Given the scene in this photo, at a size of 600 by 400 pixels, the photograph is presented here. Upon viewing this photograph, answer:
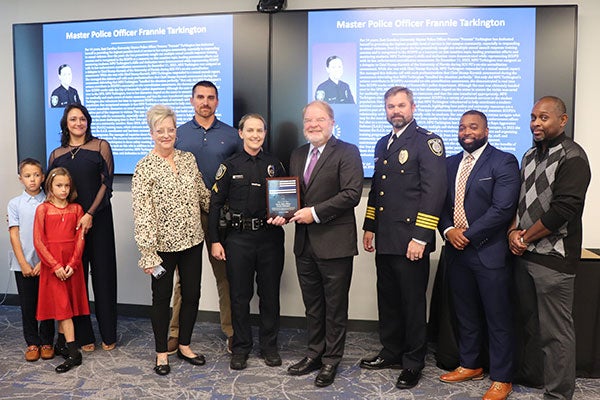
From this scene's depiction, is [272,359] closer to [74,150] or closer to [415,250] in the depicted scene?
[415,250]

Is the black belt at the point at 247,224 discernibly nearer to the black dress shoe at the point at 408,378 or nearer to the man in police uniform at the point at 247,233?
the man in police uniform at the point at 247,233

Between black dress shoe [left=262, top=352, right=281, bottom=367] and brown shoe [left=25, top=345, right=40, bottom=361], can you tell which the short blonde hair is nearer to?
black dress shoe [left=262, top=352, right=281, bottom=367]

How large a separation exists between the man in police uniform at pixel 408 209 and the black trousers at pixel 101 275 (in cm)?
182

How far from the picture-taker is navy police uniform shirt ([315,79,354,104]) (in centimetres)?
380

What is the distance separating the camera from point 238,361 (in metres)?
3.18

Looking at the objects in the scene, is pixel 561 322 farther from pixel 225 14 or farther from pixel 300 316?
pixel 225 14

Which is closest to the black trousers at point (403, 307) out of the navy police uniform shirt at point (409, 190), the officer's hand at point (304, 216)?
the navy police uniform shirt at point (409, 190)

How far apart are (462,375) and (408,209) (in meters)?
1.05

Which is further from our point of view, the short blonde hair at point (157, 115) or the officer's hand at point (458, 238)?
the short blonde hair at point (157, 115)

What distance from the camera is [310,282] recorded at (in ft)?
9.91

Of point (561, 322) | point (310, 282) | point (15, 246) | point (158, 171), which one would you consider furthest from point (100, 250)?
point (561, 322)

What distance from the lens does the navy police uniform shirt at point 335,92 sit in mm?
3799

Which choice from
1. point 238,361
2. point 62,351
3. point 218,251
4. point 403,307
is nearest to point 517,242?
point 403,307

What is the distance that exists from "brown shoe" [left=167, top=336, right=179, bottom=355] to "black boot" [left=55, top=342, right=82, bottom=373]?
1.80 feet
